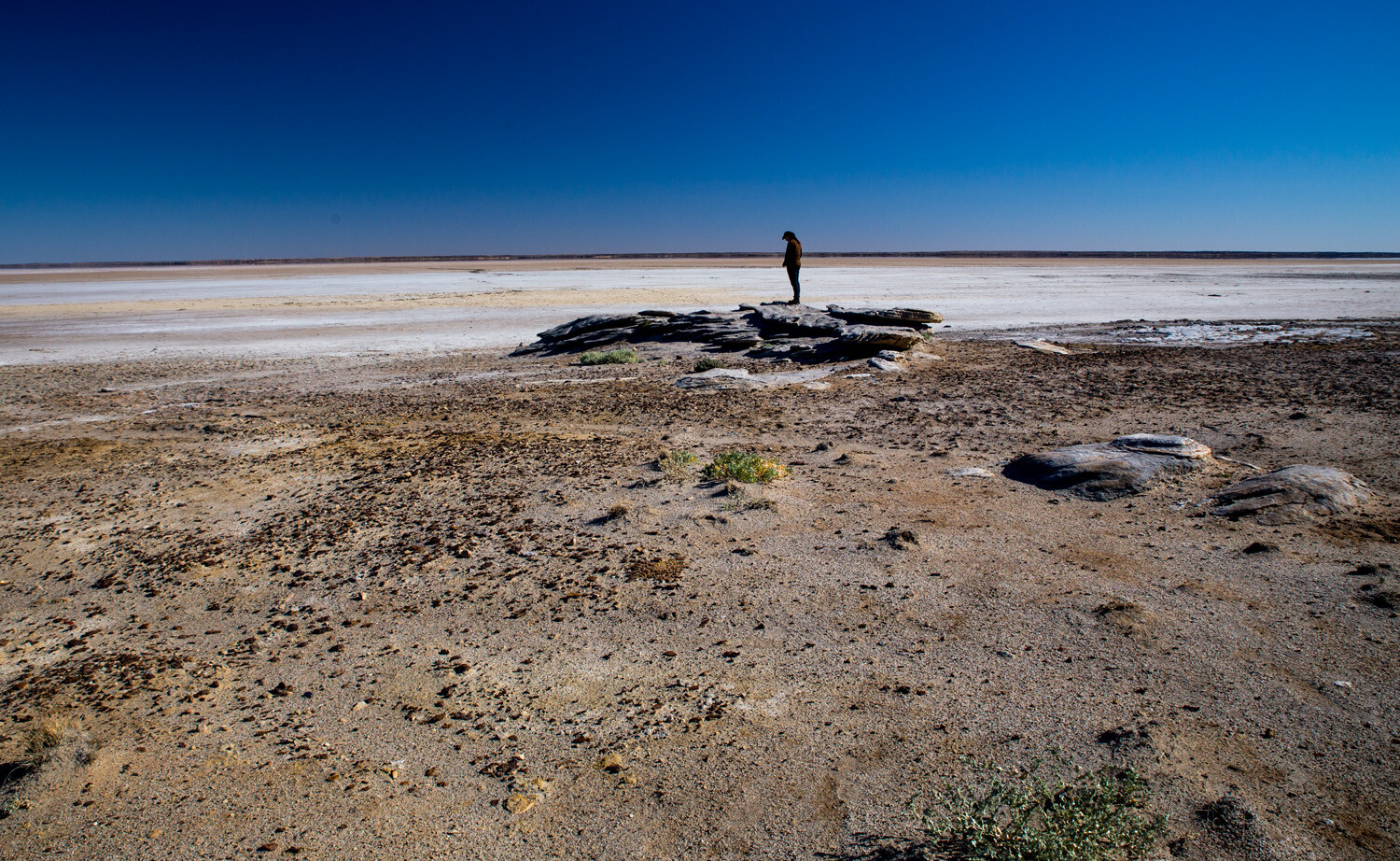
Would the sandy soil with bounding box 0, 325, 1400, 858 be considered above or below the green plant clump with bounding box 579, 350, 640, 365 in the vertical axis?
below

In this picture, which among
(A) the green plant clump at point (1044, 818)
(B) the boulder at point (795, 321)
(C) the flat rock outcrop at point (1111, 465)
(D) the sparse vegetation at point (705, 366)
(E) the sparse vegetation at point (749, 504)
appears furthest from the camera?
(B) the boulder at point (795, 321)

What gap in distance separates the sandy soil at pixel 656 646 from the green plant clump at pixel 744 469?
198 mm

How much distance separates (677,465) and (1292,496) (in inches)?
186

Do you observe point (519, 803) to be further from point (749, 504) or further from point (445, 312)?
point (445, 312)

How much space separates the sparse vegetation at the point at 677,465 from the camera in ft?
22.6

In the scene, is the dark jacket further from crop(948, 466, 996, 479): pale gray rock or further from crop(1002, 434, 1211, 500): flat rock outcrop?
crop(1002, 434, 1211, 500): flat rock outcrop

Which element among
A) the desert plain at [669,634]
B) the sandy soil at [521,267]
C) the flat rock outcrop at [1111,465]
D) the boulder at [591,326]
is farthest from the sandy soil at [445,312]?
the sandy soil at [521,267]

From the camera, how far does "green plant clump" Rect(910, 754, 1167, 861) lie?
2.57 m

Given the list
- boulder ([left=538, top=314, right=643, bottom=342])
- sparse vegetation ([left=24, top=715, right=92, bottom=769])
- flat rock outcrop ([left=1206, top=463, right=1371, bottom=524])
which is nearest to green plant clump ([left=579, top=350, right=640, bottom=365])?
boulder ([left=538, top=314, right=643, bottom=342])

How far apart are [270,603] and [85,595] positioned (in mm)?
1284

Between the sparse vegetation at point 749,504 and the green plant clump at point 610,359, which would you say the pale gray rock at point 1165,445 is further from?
the green plant clump at point 610,359

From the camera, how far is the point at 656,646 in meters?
4.17

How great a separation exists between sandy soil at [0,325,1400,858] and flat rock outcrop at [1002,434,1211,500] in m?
0.22

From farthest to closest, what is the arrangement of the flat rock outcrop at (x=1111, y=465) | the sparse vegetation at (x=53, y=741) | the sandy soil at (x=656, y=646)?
1. the flat rock outcrop at (x=1111, y=465)
2. the sparse vegetation at (x=53, y=741)
3. the sandy soil at (x=656, y=646)
